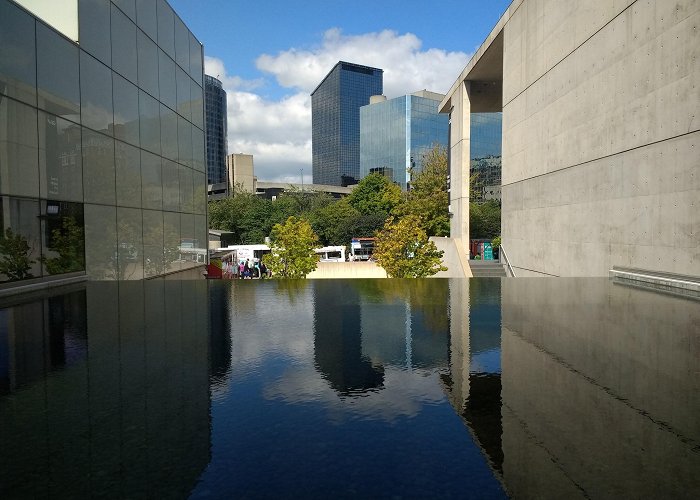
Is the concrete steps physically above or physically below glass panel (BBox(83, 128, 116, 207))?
below

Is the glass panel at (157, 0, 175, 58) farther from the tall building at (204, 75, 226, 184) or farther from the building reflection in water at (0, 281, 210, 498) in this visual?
the tall building at (204, 75, 226, 184)

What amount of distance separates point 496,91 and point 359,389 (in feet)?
105

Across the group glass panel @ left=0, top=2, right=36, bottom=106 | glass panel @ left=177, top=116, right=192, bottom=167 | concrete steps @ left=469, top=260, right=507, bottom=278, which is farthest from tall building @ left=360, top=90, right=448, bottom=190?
glass panel @ left=0, top=2, right=36, bottom=106

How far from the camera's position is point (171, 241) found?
65.4 feet

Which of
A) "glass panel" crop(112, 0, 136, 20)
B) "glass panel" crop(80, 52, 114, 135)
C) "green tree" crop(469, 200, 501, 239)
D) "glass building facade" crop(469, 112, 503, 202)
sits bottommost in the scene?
"green tree" crop(469, 200, 501, 239)

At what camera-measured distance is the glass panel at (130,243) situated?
15.7 m

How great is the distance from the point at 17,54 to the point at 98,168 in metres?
3.88

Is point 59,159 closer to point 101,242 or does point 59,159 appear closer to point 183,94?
point 101,242

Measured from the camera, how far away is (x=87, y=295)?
1074 centimetres

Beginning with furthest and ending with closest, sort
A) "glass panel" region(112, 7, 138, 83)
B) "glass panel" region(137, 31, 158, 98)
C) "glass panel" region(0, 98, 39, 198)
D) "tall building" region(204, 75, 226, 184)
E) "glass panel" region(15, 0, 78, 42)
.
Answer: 1. "tall building" region(204, 75, 226, 184)
2. "glass panel" region(137, 31, 158, 98)
3. "glass panel" region(112, 7, 138, 83)
4. "glass panel" region(15, 0, 78, 42)
5. "glass panel" region(0, 98, 39, 198)

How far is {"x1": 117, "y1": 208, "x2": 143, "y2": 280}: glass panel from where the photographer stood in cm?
1571

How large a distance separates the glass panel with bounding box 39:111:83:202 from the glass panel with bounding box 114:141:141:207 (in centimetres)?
214

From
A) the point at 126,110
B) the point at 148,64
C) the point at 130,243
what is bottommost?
the point at 130,243

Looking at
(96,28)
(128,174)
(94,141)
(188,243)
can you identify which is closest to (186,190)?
(188,243)
